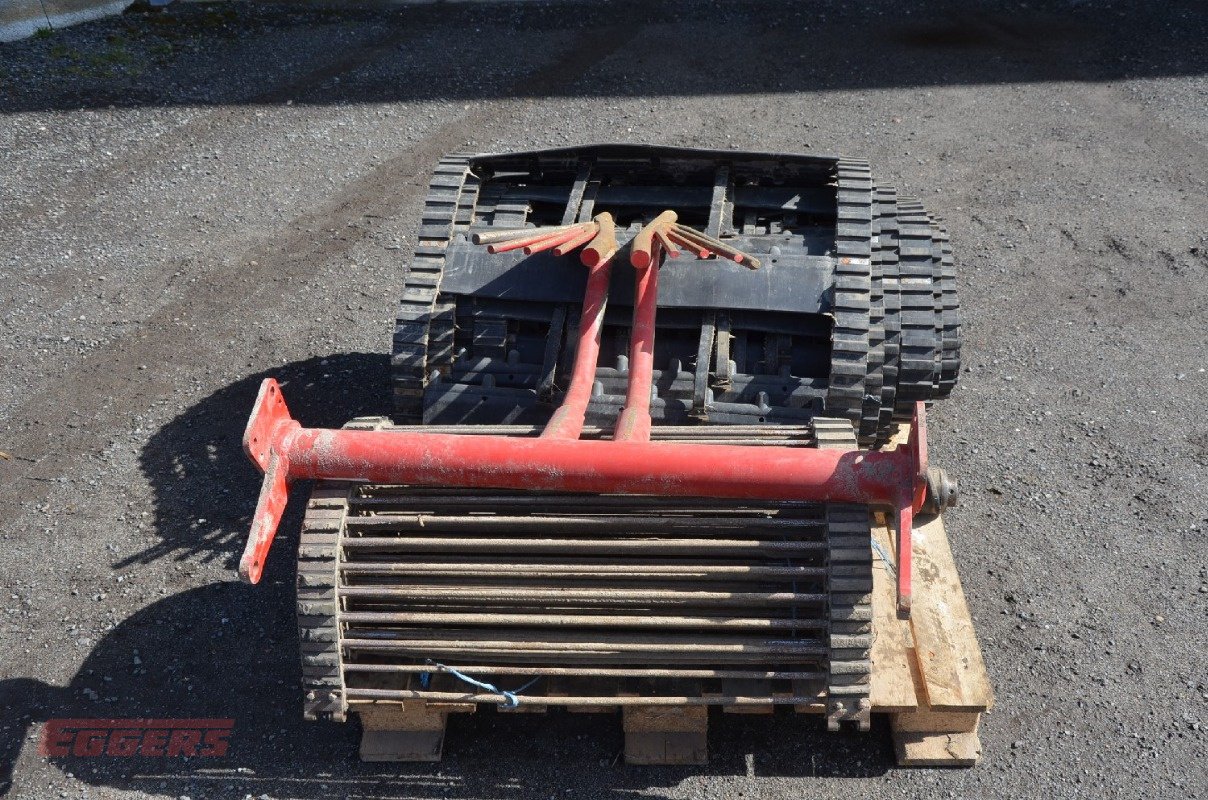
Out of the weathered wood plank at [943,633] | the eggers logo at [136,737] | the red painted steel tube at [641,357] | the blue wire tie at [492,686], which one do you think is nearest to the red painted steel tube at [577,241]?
the red painted steel tube at [641,357]

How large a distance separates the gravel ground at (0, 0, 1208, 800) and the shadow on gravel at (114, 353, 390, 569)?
0.02 m

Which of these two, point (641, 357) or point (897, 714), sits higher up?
point (641, 357)

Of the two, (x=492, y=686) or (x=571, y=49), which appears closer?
(x=492, y=686)

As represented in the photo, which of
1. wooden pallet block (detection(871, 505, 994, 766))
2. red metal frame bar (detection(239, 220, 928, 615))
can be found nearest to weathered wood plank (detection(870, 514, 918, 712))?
wooden pallet block (detection(871, 505, 994, 766))

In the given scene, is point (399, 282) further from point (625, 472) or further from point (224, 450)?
point (625, 472)

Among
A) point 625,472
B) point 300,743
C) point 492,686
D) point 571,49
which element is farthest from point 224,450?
point 571,49

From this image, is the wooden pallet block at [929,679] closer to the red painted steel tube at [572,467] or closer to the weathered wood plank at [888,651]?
the weathered wood plank at [888,651]

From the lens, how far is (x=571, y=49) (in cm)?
1038

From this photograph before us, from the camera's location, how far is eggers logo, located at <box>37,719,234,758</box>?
171 inches

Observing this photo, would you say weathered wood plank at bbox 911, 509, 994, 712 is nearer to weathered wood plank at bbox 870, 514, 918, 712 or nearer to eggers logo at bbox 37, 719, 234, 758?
weathered wood plank at bbox 870, 514, 918, 712

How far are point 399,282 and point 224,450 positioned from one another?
187cm

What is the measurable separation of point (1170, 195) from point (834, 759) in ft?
19.3

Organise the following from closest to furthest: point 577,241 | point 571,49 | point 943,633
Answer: point 943,633 → point 577,241 → point 571,49

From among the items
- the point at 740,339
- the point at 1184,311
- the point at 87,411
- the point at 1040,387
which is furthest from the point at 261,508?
the point at 1184,311
